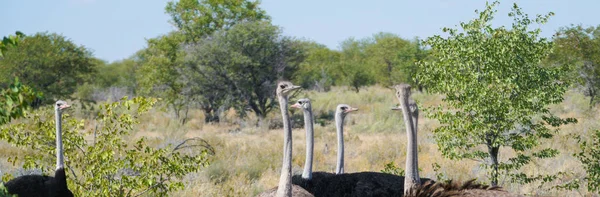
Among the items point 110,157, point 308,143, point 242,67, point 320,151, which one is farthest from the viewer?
point 242,67

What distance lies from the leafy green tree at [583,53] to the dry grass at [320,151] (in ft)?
2.95

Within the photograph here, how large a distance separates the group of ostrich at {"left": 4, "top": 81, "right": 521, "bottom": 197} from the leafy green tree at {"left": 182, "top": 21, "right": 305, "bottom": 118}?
16982 mm

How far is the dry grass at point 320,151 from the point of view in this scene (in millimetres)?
12117

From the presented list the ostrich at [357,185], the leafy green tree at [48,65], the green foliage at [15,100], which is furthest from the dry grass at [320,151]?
the green foliage at [15,100]

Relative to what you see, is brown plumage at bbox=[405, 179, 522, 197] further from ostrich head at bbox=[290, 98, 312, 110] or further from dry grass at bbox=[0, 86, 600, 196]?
dry grass at bbox=[0, 86, 600, 196]

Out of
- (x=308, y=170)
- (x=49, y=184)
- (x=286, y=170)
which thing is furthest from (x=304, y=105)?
(x=49, y=184)

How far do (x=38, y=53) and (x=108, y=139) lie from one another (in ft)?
66.8

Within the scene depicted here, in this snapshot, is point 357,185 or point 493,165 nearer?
point 357,185

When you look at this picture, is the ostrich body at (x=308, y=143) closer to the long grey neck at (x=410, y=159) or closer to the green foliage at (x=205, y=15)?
the long grey neck at (x=410, y=159)

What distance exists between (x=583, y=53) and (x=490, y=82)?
19513mm

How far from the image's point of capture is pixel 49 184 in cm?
812

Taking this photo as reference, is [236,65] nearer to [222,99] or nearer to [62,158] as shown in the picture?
[222,99]

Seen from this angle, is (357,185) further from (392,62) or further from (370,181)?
(392,62)

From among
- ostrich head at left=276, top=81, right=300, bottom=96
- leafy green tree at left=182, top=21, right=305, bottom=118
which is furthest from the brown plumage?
leafy green tree at left=182, top=21, right=305, bottom=118
